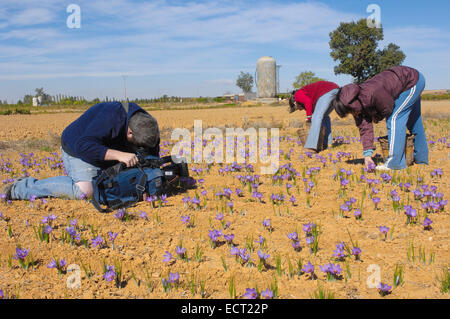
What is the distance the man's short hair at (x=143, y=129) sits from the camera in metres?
4.21

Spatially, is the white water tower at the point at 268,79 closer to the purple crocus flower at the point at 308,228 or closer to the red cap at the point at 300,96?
the red cap at the point at 300,96

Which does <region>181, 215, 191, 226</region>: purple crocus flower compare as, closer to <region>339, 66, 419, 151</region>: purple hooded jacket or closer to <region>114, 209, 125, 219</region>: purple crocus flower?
<region>114, 209, 125, 219</region>: purple crocus flower

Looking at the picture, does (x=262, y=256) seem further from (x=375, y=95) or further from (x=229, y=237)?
(x=375, y=95)

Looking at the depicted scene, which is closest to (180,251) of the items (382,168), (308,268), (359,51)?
(308,268)

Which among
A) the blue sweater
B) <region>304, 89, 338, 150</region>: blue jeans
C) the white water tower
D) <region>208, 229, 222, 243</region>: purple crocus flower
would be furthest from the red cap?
the white water tower

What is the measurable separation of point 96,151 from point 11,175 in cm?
290

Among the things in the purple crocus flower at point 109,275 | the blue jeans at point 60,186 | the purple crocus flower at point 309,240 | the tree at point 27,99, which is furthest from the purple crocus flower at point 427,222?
the tree at point 27,99

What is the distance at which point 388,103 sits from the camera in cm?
555

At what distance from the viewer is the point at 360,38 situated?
50.0 metres

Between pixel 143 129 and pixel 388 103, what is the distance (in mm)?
3876

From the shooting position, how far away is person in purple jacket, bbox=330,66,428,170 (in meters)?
5.51

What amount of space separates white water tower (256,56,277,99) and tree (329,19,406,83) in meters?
20.6
